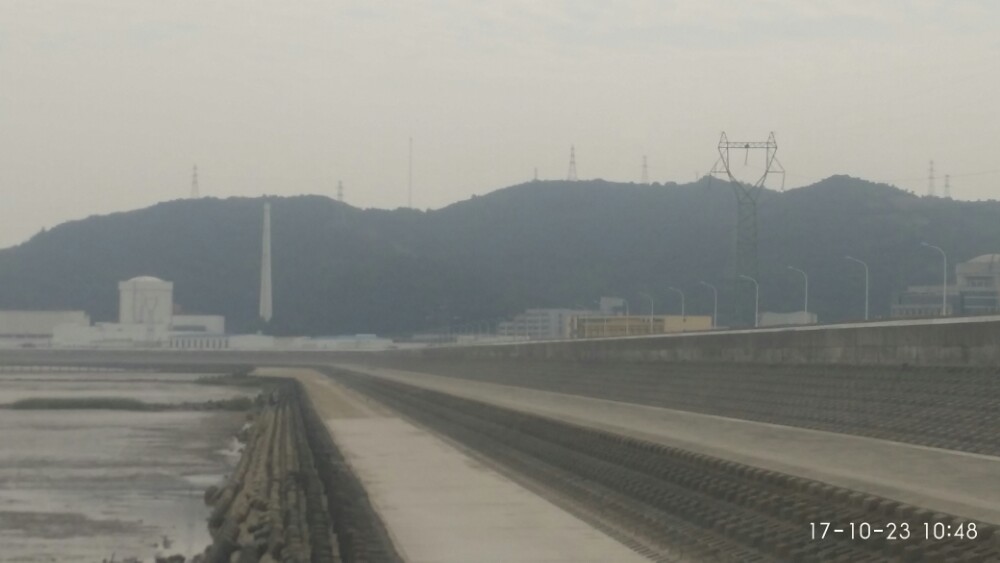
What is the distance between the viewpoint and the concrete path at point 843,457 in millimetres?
17094

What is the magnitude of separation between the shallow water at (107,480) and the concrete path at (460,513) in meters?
3.56

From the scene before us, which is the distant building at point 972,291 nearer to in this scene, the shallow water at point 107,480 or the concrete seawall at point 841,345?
the concrete seawall at point 841,345

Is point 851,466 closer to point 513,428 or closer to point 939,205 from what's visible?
point 513,428

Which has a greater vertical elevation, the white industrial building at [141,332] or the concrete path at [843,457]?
the white industrial building at [141,332]

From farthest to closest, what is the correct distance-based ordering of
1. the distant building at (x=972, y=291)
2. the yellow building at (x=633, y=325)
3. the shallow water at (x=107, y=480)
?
the yellow building at (x=633, y=325) → the distant building at (x=972, y=291) → the shallow water at (x=107, y=480)

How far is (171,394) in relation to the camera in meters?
93.2

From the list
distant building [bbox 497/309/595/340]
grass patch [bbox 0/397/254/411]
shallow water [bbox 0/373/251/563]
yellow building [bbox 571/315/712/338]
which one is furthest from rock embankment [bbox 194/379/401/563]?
distant building [bbox 497/309/595/340]

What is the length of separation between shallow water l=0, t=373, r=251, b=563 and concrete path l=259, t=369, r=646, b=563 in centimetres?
356

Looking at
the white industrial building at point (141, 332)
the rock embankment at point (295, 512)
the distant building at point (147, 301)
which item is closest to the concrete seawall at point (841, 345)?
the rock embankment at point (295, 512)

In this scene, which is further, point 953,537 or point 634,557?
point 634,557

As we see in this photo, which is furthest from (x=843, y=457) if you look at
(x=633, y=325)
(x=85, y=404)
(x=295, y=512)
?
(x=633, y=325)

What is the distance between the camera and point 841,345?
31312 mm

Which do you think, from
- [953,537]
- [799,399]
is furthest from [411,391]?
[953,537]

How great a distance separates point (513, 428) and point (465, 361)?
2259 inches
